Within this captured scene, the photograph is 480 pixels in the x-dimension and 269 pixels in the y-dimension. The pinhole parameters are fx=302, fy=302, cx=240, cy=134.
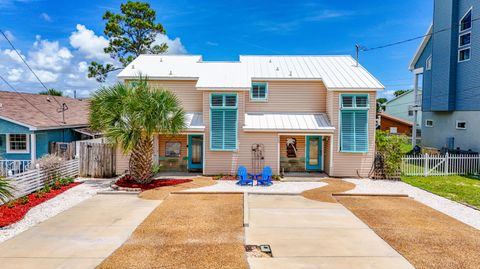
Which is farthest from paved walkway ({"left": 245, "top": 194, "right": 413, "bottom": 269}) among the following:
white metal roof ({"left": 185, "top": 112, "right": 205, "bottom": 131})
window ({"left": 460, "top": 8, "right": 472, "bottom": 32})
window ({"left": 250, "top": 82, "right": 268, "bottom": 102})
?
window ({"left": 460, "top": 8, "right": 472, "bottom": 32})

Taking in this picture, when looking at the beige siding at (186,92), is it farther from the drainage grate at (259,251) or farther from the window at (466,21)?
the window at (466,21)

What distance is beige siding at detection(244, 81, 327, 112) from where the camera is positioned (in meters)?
18.2

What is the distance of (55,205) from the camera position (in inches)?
443

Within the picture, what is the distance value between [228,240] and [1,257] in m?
5.27

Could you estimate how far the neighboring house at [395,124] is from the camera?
4075 cm

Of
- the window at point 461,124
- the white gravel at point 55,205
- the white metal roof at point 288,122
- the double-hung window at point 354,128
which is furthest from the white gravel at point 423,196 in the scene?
the white gravel at point 55,205

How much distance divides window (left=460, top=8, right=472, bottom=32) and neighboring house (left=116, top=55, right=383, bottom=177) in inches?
346

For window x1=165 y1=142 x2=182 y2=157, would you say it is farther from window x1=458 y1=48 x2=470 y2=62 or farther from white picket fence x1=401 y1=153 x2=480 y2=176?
window x1=458 y1=48 x2=470 y2=62

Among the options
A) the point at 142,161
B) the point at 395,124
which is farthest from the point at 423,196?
the point at 395,124

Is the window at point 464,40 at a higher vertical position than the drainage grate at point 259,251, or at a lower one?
higher

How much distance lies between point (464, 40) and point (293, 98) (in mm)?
13702

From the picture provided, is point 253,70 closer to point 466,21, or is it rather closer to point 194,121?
point 194,121

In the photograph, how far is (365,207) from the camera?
11.2 m

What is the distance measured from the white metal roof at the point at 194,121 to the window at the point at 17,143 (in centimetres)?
984
